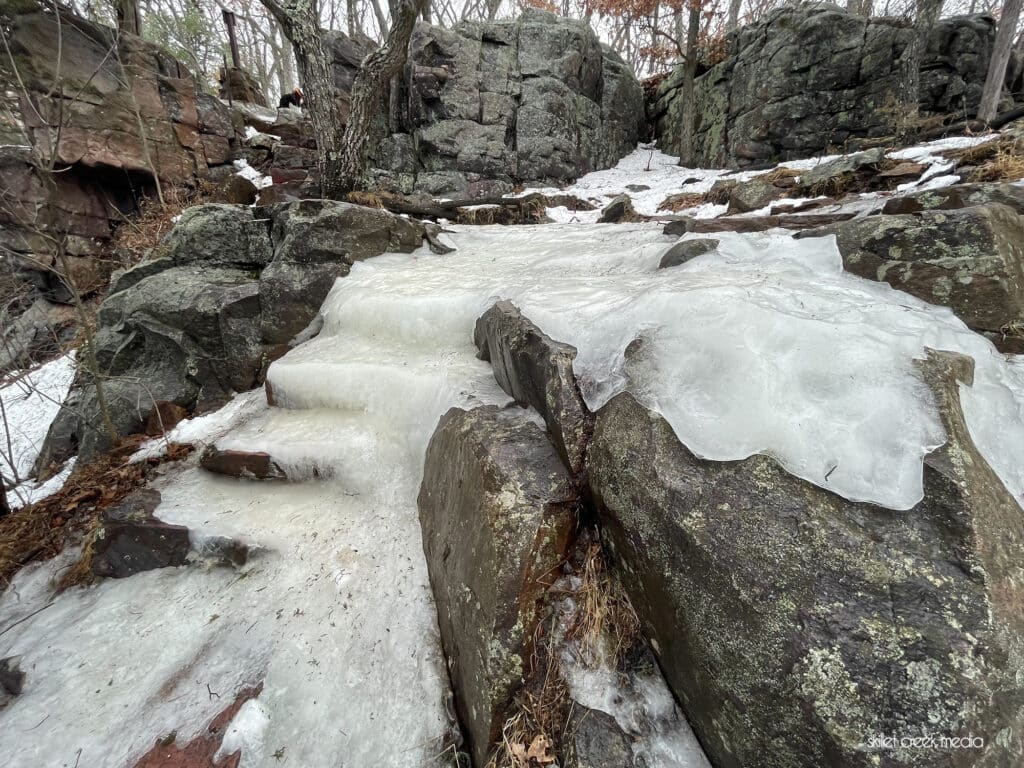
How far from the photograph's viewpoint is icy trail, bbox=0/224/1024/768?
58.4 inches

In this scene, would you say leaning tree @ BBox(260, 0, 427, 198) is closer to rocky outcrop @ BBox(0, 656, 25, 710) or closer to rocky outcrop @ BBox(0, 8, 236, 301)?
rocky outcrop @ BBox(0, 8, 236, 301)

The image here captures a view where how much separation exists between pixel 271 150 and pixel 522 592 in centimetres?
1227

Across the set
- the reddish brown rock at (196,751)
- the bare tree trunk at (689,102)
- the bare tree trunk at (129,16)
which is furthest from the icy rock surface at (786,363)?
the bare tree trunk at (129,16)

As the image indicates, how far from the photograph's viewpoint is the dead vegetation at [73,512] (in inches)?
107

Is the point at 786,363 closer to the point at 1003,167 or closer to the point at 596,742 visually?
the point at 596,742

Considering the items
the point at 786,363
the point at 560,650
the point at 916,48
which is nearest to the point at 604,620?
the point at 560,650

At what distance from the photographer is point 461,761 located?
158 cm

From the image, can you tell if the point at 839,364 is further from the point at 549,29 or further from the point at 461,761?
the point at 549,29

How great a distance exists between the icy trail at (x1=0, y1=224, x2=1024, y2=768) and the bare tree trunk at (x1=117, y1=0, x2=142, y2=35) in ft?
44.2

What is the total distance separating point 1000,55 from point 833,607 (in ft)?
40.6

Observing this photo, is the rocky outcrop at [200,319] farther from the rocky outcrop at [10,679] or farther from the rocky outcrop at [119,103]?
the rocky outcrop at [119,103]

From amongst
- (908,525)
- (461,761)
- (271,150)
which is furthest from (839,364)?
(271,150)

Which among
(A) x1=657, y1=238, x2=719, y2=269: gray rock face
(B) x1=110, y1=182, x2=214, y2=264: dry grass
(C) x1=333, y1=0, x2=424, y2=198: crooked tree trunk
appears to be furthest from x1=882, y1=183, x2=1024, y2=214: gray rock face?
(B) x1=110, y1=182, x2=214, y2=264: dry grass

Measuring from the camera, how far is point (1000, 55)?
7.29 meters
